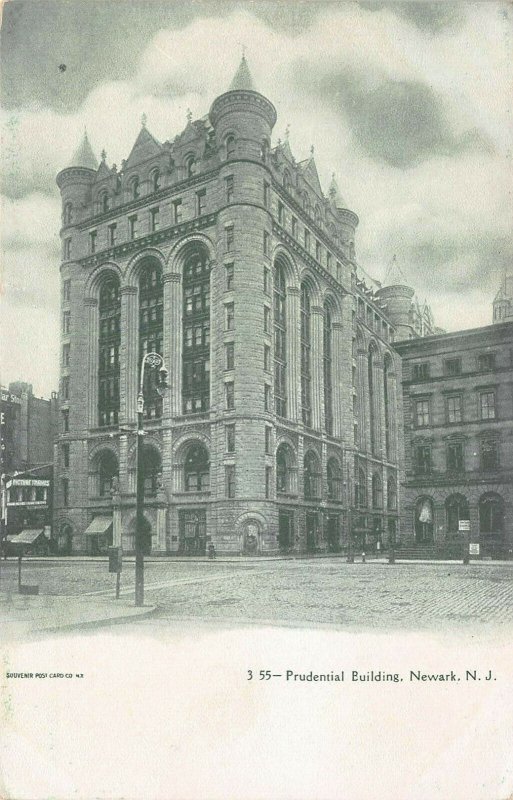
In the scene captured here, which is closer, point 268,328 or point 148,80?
point 148,80

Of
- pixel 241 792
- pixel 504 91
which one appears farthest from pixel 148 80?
pixel 241 792

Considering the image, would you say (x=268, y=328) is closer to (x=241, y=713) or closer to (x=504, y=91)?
(x=504, y=91)

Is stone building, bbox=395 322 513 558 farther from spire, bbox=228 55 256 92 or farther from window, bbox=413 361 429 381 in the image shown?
spire, bbox=228 55 256 92

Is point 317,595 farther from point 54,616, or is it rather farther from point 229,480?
point 229,480

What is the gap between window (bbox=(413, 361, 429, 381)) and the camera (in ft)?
167

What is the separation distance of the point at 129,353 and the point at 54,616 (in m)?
41.1

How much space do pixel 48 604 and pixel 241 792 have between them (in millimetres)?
6213

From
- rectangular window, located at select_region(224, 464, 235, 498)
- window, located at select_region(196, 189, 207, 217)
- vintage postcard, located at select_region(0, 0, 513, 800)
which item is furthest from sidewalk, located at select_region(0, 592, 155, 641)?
window, located at select_region(196, 189, 207, 217)

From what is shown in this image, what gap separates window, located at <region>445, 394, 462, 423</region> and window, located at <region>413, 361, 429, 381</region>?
420cm

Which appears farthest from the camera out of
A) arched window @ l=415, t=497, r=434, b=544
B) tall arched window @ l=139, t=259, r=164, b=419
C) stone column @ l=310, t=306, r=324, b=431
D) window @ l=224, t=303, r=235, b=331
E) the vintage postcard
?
stone column @ l=310, t=306, r=324, b=431

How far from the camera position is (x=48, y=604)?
12.5 metres

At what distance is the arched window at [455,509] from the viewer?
4406 cm

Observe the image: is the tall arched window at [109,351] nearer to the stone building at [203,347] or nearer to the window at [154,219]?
the stone building at [203,347]

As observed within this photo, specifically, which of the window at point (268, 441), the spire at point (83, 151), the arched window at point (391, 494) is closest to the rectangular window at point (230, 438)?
the window at point (268, 441)
